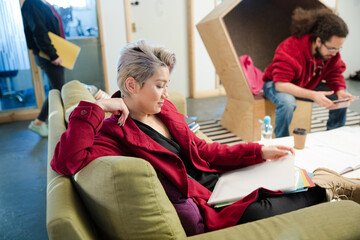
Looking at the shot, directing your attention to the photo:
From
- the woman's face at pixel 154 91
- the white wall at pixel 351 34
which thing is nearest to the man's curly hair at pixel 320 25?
the woman's face at pixel 154 91

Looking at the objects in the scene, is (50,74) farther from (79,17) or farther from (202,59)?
(202,59)

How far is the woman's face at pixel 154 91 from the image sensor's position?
3.40ft

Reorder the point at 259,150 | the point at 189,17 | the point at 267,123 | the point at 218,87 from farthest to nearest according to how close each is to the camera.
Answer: the point at 218,87 → the point at 189,17 → the point at 267,123 → the point at 259,150

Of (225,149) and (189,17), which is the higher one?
(189,17)

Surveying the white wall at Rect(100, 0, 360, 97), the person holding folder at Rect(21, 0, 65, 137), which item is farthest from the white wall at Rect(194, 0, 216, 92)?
the person holding folder at Rect(21, 0, 65, 137)

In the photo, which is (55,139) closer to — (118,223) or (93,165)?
(93,165)

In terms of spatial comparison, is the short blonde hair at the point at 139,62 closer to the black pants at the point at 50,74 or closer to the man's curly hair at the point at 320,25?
the man's curly hair at the point at 320,25

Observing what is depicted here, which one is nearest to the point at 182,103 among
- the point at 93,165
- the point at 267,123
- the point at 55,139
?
the point at 267,123

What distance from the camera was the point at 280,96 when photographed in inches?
97.8

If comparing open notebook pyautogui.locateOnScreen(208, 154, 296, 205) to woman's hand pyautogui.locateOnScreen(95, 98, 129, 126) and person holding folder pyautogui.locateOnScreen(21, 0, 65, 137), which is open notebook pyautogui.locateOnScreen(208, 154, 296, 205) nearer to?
woman's hand pyautogui.locateOnScreen(95, 98, 129, 126)

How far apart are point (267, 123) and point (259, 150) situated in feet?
2.04

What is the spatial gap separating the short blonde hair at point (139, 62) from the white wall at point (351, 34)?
5.35 metres

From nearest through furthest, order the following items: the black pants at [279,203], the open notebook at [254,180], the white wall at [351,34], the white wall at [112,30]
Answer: the black pants at [279,203]
the open notebook at [254,180]
the white wall at [112,30]
the white wall at [351,34]

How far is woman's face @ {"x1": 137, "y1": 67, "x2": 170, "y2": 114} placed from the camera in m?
1.04
